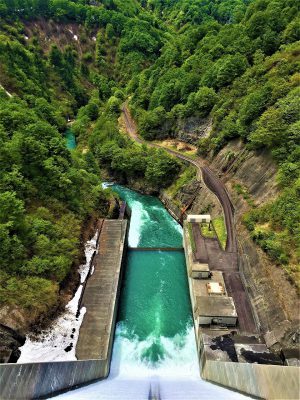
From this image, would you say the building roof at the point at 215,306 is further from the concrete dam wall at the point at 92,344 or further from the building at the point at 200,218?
the building at the point at 200,218

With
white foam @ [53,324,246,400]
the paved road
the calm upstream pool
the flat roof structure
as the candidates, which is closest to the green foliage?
the paved road

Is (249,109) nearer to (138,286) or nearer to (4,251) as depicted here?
(138,286)

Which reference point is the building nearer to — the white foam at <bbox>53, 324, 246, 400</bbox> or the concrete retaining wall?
the white foam at <bbox>53, 324, 246, 400</bbox>

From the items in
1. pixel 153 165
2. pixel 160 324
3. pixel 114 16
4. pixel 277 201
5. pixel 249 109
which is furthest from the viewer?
pixel 114 16

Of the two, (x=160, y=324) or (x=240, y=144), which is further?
(x=240, y=144)

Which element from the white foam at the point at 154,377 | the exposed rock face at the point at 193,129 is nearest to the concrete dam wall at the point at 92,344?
the white foam at the point at 154,377

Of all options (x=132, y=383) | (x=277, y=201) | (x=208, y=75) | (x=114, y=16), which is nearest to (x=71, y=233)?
(x=132, y=383)
